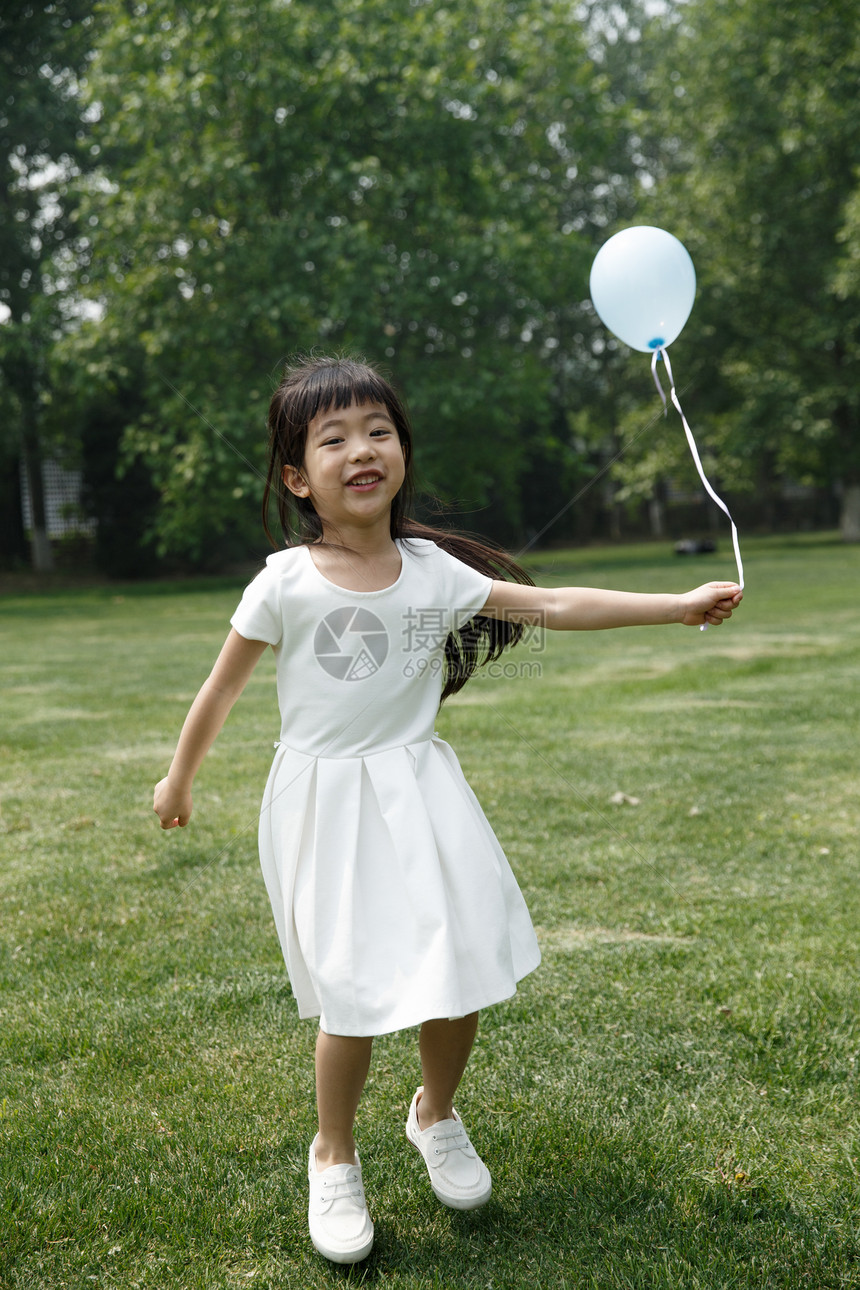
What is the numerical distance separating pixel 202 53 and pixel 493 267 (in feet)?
19.4

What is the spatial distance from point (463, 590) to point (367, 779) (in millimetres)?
427

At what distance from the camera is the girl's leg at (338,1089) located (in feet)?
6.30

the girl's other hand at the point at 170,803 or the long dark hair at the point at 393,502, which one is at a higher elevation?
the long dark hair at the point at 393,502

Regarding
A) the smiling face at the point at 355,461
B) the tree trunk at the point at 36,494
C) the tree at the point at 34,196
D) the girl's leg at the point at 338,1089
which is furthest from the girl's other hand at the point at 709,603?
the tree trunk at the point at 36,494

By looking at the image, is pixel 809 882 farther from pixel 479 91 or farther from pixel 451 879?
pixel 479 91

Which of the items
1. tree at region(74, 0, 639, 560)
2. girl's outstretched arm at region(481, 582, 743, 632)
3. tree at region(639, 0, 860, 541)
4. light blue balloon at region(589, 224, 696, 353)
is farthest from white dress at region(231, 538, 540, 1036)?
tree at region(639, 0, 860, 541)

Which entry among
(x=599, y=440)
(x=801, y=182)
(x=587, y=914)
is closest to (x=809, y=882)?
(x=587, y=914)

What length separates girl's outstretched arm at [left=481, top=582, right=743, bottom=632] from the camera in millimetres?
1932

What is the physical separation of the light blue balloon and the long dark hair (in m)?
0.84

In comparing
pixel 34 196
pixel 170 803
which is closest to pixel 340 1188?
pixel 170 803

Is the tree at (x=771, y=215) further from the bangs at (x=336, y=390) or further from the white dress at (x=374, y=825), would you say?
the white dress at (x=374, y=825)

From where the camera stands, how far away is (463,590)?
2.07m

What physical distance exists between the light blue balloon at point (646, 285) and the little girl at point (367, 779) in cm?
97

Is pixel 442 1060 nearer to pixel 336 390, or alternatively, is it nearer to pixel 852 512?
pixel 336 390
